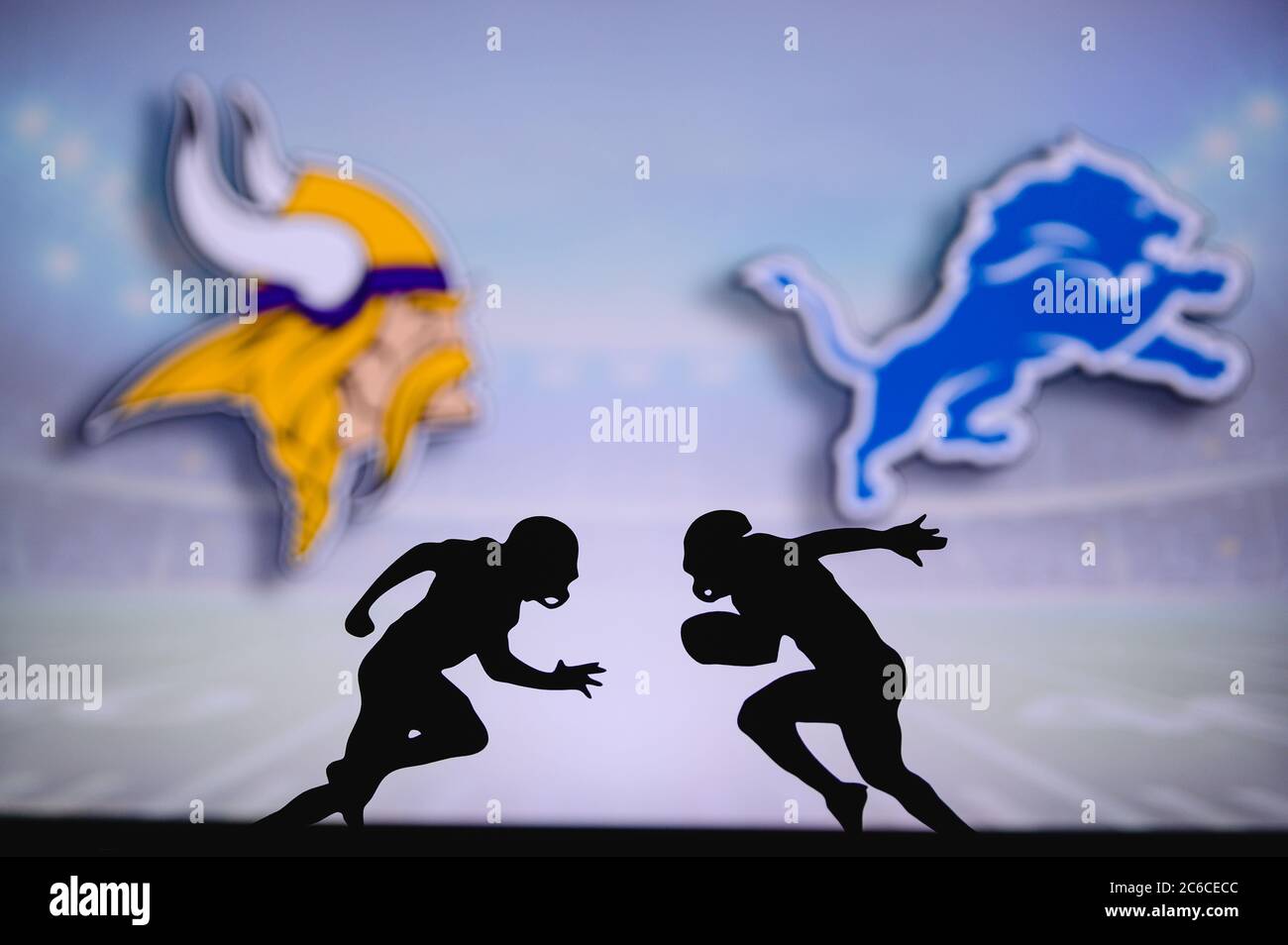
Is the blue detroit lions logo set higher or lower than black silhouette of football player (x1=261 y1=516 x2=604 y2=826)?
higher

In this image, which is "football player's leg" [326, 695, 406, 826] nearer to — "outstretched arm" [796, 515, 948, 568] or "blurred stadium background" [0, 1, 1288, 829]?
"blurred stadium background" [0, 1, 1288, 829]

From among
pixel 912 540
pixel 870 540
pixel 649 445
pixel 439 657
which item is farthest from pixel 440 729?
pixel 912 540

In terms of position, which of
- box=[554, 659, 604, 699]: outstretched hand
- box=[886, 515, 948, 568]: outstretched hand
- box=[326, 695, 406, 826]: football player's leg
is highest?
box=[886, 515, 948, 568]: outstretched hand

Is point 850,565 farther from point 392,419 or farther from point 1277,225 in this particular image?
point 1277,225

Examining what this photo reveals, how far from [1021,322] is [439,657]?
6.60ft

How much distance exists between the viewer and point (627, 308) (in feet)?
9.87

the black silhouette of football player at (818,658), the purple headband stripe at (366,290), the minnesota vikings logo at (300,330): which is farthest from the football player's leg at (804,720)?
the purple headband stripe at (366,290)

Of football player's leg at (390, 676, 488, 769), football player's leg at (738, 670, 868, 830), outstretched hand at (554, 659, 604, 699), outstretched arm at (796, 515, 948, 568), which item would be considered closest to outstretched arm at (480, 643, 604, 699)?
outstretched hand at (554, 659, 604, 699)

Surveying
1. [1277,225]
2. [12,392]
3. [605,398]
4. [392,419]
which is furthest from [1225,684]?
[12,392]

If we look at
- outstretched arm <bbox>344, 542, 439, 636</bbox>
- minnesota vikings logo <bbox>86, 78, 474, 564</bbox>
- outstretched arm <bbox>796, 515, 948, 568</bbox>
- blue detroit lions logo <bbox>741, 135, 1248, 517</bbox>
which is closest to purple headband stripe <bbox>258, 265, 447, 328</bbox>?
minnesota vikings logo <bbox>86, 78, 474, 564</bbox>

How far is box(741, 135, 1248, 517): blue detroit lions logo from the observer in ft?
9.74

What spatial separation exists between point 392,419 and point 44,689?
136 cm

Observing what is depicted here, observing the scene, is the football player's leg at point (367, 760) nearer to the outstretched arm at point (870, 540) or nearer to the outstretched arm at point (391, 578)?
the outstretched arm at point (391, 578)

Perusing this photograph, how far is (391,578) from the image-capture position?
2953 mm
